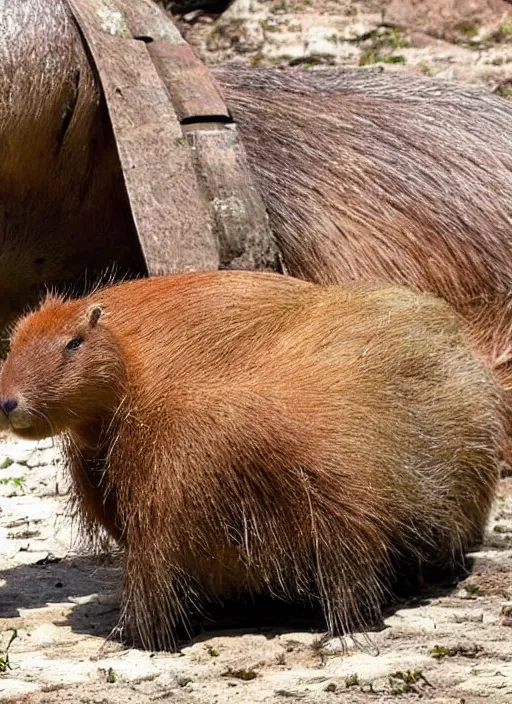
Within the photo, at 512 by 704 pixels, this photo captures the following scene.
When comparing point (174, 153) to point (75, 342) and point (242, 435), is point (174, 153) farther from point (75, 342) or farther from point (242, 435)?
point (242, 435)

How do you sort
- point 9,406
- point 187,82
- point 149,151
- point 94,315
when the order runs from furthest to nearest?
point 187,82 → point 149,151 → point 94,315 → point 9,406

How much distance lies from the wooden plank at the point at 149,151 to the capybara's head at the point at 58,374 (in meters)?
1.30

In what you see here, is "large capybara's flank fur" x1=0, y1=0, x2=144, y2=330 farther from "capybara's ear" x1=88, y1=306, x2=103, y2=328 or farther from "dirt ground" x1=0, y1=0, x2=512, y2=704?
"capybara's ear" x1=88, y1=306, x2=103, y2=328

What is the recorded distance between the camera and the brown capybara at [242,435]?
367 cm

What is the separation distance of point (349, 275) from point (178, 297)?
1.87 m

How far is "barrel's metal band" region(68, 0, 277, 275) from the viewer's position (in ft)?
17.0

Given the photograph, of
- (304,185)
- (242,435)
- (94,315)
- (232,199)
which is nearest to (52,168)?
(232,199)

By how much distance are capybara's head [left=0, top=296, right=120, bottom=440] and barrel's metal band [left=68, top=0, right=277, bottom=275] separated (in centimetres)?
131

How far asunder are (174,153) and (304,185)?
771mm

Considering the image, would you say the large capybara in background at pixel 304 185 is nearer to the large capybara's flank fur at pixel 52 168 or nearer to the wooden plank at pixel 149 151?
the large capybara's flank fur at pixel 52 168

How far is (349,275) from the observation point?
5.79 metres

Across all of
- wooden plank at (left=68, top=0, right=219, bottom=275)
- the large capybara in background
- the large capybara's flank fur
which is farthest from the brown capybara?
the large capybara's flank fur

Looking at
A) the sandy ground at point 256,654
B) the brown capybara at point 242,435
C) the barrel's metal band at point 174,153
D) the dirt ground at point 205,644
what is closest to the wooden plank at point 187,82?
the barrel's metal band at point 174,153

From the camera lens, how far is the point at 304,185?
5.96m
